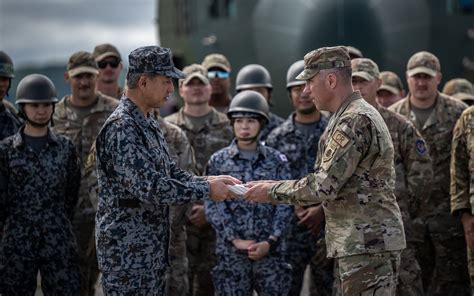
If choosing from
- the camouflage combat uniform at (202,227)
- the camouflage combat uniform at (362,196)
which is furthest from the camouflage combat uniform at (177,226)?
the camouflage combat uniform at (362,196)

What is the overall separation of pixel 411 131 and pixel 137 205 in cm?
258

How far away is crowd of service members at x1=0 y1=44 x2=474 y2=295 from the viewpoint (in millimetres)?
6035

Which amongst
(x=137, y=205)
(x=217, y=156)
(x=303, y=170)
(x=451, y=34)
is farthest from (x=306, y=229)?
(x=451, y=34)

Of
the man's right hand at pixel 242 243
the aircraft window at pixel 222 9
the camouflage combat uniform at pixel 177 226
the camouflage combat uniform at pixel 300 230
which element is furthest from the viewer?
the aircraft window at pixel 222 9

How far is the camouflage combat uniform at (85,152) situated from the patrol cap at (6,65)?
55 cm

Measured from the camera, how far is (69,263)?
239 inches

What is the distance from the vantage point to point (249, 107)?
6.34 m

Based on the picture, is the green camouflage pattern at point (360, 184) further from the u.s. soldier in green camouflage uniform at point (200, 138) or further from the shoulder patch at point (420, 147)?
the u.s. soldier in green camouflage uniform at point (200, 138)

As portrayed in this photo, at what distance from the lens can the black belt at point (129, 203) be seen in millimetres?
4676

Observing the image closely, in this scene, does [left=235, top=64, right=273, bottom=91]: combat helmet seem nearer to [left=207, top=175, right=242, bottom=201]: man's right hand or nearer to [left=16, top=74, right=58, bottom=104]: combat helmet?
[left=16, top=74, right=58, bottom=104]: combat helmet

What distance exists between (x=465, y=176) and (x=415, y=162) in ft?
1.25

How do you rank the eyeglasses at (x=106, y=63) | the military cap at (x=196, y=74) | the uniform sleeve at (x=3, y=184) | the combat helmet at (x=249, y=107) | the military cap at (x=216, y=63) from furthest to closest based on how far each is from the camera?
the military cap at (x=216, y=63), the eyeglasses at (x=106, y=63), the military cap at (x=196, y=74), the combat helmet at (x=249, y=107), the uniform sleeve at (x=3, y=184)

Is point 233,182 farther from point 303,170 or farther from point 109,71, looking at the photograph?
point 109,71

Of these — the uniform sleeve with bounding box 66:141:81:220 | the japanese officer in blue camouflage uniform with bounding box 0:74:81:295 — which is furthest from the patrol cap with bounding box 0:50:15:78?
the uniform sleeve with bounding box 66:141:81:220
